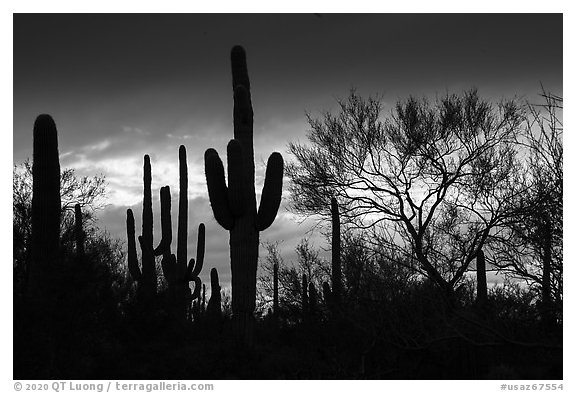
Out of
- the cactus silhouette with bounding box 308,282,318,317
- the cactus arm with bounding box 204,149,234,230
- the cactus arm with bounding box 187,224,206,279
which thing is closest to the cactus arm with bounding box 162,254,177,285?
the cactus arm with bounding box 187,224,206,279

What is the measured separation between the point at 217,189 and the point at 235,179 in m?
0.44

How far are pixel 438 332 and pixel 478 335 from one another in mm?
730

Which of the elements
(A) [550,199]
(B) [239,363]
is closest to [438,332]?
(A) [550,199]

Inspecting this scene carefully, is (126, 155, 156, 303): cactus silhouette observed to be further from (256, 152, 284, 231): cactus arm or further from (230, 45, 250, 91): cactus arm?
(256, 152, 284, 231): cactus arm

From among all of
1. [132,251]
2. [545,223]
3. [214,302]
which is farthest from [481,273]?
[214,302]

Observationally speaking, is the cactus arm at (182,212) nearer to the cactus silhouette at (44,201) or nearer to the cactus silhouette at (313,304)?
the cactus silhouette at (313,304)

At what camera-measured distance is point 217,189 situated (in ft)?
53.9

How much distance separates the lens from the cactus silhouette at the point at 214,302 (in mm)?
24922

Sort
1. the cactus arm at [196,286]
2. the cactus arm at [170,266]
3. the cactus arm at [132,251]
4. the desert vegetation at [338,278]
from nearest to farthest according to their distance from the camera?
the desert vegetation at [338,278] < the cactus arm at [170,266] < the cactus arm at [132,251] < the cactus arm at [196,286]

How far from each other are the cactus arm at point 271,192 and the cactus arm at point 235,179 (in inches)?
18.7

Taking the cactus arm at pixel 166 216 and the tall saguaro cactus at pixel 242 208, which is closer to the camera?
the tall saguaro cactus at pixel 242 208

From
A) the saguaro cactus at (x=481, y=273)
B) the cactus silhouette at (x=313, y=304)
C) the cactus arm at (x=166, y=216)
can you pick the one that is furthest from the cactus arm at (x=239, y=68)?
the cactus arm at (x=166, y=216)

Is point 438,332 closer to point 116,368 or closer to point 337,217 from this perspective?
point 116,368
